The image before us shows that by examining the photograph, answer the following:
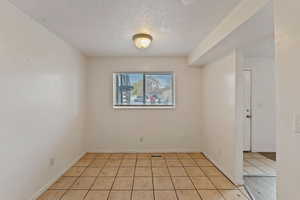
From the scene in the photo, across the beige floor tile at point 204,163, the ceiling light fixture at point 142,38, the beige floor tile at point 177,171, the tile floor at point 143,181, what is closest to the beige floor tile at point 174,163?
the tile floor at point 143,181

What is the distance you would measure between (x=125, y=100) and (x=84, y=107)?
101 cm

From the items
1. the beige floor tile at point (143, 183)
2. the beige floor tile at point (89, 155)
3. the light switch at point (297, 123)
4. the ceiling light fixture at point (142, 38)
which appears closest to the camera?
the light switch at point (297, 123)

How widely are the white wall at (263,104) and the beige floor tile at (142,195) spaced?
3.19m

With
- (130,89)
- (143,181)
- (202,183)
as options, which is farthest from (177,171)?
(130,89)

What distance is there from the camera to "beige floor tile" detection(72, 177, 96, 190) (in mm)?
2533

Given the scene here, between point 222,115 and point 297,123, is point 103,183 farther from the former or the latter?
point 297,123

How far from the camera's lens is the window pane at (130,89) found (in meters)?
4.38

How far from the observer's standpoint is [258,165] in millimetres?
3371

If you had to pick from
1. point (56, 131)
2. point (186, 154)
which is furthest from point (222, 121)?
point (56, 131)

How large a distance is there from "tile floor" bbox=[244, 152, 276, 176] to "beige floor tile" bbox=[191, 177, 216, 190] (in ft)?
2.67

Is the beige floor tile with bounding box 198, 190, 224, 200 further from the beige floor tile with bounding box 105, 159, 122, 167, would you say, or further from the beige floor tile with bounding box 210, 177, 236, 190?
the beige floor tile with bounding box 105, 159, 122, 167

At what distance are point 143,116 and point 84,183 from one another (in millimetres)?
2012

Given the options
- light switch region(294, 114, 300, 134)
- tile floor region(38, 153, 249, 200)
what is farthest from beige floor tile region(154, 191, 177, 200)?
light switch region(294, 114, 300, 134)

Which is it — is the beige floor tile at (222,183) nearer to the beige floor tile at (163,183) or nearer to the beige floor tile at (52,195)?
the beige floor tile at (163,183)
